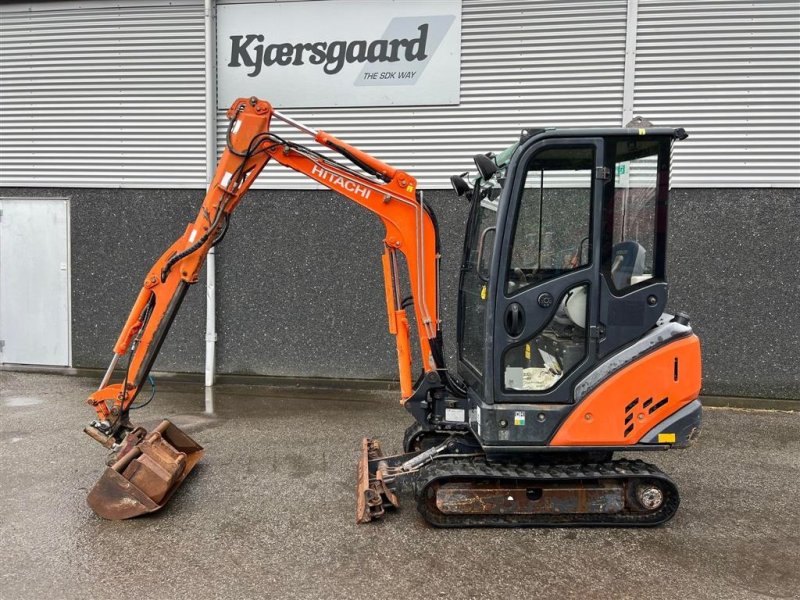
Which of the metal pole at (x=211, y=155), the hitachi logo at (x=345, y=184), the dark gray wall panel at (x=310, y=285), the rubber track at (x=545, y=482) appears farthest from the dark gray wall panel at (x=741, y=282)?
the metal pole at (x=211, y=155)

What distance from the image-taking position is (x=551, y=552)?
3184 mm

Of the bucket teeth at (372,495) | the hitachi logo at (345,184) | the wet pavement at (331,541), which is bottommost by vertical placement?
the wet pavement at (331,541)

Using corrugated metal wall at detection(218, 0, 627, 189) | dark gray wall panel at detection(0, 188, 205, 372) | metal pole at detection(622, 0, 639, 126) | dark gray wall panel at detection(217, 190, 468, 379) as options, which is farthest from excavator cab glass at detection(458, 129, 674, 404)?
dark gray wall panel at detection(0, 188, 205, 372)

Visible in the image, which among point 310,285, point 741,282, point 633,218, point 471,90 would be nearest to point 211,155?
point 310,285

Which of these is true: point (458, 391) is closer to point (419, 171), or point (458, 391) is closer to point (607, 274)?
point (607, 274)

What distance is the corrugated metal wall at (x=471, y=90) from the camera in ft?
20.9

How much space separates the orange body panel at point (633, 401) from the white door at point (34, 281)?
7.23 m

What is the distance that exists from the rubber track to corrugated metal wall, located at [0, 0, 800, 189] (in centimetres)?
433

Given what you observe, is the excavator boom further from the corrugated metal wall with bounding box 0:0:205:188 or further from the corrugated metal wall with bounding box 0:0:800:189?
the corrugated metal wall with bounding box 0:0:205:188

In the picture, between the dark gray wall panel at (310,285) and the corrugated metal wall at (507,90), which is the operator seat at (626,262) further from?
the corrugated metal wall at (507,90)

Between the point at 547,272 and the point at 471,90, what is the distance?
4222 mm

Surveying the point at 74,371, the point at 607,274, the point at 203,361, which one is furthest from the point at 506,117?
the point at 74,371

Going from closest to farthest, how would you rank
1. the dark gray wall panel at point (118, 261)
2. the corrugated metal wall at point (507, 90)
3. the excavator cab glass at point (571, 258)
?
the excavator cab glass at point (571, 258), the corrugated metal wall at point (507, 90), the dark gray wall panel at point (118, 261)

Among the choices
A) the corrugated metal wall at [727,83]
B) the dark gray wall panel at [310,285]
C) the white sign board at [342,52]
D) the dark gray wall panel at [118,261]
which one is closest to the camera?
the corrugated metal wall at [727,83]
